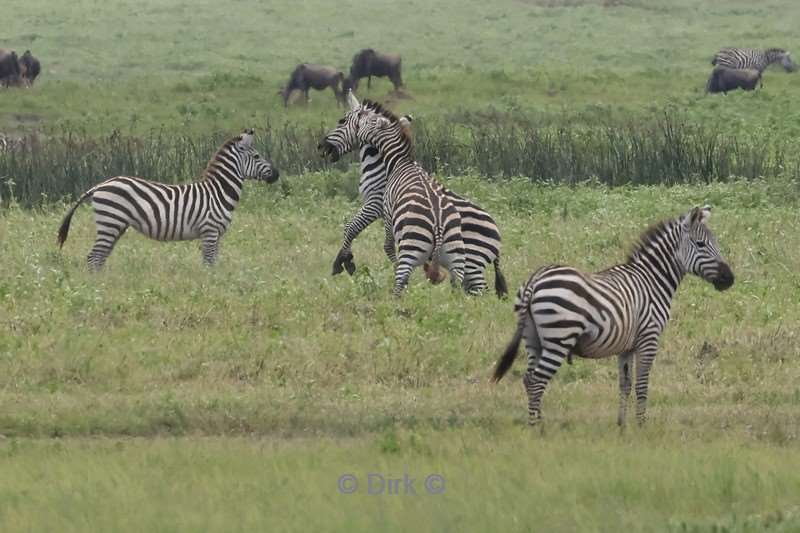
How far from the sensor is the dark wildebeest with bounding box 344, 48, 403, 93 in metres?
35.5

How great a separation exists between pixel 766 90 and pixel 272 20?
19291 mm

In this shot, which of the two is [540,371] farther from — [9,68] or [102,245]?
[9,68]

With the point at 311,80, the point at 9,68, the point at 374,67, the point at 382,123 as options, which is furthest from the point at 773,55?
the point at 382,123

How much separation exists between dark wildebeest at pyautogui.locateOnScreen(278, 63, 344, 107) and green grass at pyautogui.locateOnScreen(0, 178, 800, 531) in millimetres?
17830

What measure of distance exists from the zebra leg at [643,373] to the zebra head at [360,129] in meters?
5.46

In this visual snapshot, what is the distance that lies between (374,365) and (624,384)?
2120 mm

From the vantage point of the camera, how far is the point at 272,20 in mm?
48781

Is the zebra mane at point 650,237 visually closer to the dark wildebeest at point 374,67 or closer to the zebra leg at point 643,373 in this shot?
the zebra leg at point 643,373

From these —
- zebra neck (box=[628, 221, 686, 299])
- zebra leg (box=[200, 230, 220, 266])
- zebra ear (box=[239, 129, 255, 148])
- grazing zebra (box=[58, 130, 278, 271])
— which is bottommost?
zebra leg (box=[200, 230, 220, 266])

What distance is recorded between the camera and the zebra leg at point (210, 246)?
1448 cm

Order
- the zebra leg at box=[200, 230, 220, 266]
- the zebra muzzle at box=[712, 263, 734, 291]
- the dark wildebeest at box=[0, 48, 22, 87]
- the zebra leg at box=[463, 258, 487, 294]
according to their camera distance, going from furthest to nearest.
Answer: the dark wildebeest at box=[0, 48, 22, 87] < the zebra leg at box=[200, 230, 220, 266] < the zebra leg at box=[463, 258, 487, 294] < the zebra muzzle at box=[712, 263, 734, 291]

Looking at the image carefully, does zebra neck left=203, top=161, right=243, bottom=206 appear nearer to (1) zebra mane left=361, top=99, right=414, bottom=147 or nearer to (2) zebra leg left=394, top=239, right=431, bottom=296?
(1) zebra mane left=361, top=99, right=414, bottom=147

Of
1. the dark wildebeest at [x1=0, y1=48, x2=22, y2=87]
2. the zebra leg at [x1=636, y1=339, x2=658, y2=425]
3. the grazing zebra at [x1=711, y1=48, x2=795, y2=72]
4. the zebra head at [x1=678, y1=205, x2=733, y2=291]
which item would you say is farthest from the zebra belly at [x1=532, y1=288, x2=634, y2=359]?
the grazing zebra at [x1=711, y1=48, x2=795, y2=72]

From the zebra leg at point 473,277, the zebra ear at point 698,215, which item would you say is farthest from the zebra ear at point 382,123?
the zebra ear at point 698,215
